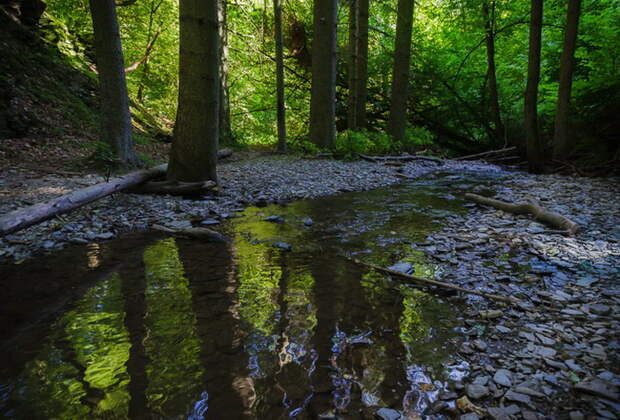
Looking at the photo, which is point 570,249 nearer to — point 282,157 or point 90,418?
point 90,418

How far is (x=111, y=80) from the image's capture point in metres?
7.66

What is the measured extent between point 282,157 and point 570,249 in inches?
371

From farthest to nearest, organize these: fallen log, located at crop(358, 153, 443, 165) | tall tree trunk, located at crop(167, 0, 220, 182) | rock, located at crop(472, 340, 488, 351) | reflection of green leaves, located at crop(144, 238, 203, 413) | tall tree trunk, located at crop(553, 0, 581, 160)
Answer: fallen log, located at crop(358, 153, 443, 165) → tall tree trunk, located at crop(553, 0, 581, 160) → tall tree trunk, located at crop(167, 0, 220, 182) → rock, located at crop(472, 340, 488, 351) → reflection of green leaves, located at crop(144, 238, 203, 413)

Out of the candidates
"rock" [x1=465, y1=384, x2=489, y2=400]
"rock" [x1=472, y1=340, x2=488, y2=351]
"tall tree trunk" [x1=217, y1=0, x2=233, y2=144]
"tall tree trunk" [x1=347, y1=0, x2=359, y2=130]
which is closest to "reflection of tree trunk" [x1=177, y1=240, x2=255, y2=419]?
"rock" [x1=465, y1=384, x2=489, y2=400]

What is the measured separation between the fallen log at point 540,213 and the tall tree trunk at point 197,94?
16.4 feet

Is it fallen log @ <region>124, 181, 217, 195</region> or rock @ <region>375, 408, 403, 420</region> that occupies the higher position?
fallen log @ <region>124, 181, 217, 195</region>

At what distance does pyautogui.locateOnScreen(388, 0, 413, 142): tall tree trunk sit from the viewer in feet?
43.5

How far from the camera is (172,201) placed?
621 cm

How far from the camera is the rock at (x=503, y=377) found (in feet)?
6.64

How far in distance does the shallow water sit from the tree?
32.0ft

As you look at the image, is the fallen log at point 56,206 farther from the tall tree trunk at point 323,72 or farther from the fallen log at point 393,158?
the fallen log at point 393,158

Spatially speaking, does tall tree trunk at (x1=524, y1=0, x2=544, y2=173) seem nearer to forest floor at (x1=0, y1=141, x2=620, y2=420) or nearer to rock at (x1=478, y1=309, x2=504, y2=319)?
forest floor at (x1=0, y1=141, x2=620, y2=420)

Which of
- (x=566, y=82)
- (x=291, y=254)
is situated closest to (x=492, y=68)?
(x=566, y=82)

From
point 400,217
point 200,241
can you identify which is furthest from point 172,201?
point 400,217
